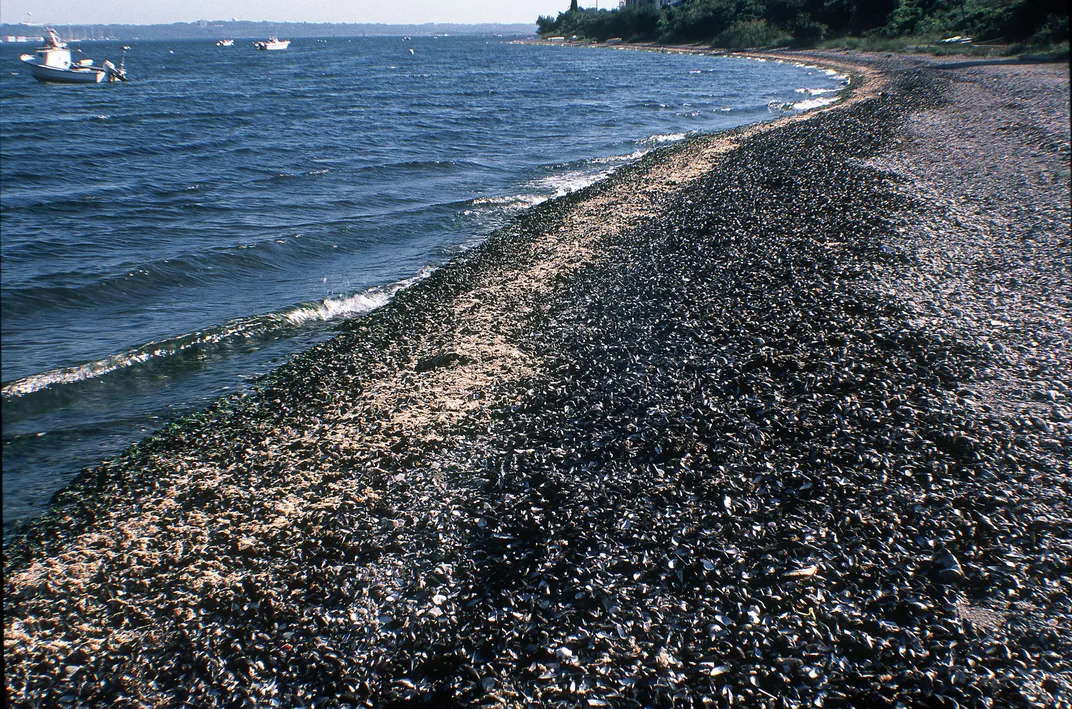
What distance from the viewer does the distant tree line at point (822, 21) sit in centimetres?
4844

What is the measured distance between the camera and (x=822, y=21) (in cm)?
9150

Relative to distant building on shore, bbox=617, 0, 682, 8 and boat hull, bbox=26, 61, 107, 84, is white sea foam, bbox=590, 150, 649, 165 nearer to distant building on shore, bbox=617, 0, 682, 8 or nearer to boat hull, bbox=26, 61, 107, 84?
boat hull, bbox=26, 61, 107, 84

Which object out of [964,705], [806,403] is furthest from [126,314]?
[964,705]

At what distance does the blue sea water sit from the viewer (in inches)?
416

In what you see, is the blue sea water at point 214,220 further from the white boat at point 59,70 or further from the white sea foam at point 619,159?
the white boat at point 59,70

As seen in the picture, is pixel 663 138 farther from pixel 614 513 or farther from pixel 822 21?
pixel 822 21

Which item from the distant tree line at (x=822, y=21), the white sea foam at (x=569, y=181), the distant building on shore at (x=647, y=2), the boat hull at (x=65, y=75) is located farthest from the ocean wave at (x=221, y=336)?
the distant building on shore at (x=647, y=2)

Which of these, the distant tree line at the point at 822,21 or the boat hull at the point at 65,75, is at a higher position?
the distant tree line at the point at 822,21

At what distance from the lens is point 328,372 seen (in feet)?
35.2

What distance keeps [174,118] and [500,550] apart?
38.9 m

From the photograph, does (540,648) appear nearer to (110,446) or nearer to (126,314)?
(110,446)

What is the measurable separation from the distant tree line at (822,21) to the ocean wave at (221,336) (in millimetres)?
50165

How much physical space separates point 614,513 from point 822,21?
106 m

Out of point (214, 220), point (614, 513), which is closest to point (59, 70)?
point (214, 220)
